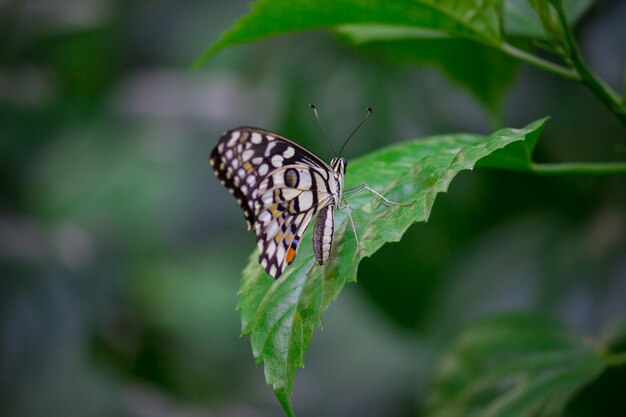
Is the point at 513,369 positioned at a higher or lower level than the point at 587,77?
lower

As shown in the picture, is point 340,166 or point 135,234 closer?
point 340,166

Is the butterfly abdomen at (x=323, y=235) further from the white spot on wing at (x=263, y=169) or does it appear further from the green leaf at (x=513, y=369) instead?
the green leaf at (x=513, y=369)

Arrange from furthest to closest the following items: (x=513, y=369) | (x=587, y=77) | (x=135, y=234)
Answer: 1. (x=135, y=234)
2. (x=513, y=369)
3. (x=587, y=77)

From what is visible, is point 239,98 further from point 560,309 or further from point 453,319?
point 560,309

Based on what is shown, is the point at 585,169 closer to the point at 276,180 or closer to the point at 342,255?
the point at 342,255

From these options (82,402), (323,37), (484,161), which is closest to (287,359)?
(484,161)

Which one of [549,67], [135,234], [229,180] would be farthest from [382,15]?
[135,234]

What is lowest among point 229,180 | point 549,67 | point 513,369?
point 513,369
